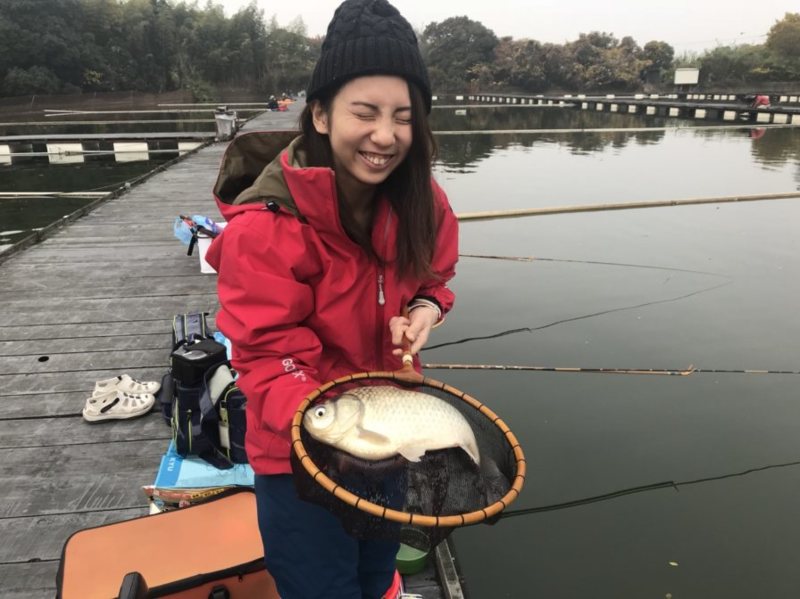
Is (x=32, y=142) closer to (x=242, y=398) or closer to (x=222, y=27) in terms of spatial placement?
(x=242, y=398)

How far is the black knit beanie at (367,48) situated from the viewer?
1.40m

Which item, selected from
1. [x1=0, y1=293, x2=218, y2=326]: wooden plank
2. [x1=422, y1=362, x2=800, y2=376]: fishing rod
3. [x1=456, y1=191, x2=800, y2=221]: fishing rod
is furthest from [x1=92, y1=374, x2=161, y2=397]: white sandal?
[x1=456, y1=191, x2=800, y2=221]: fishing rod

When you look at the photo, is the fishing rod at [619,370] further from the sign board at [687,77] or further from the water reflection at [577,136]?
the sign board at [687,77]

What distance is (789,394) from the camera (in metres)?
4.39

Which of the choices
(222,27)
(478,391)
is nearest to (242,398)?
(478,391)

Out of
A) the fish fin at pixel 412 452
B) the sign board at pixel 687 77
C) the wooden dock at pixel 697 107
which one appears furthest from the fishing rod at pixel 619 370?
the sign board at pixel 687 77

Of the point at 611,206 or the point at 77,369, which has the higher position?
the point at 611,206

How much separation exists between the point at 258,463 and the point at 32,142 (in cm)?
1878

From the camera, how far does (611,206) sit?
9.17 m

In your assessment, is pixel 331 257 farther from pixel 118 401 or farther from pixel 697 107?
pixel 697 107

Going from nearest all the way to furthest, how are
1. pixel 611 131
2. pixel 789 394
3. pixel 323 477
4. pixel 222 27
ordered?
pixel 323 477, pixel 789 394, pixel 611 131, pixel 222 27

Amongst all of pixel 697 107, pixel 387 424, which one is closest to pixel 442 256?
pixel 387 424

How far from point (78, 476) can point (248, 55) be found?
57634 millimetres

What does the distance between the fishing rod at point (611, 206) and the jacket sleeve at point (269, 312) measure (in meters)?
7.02
